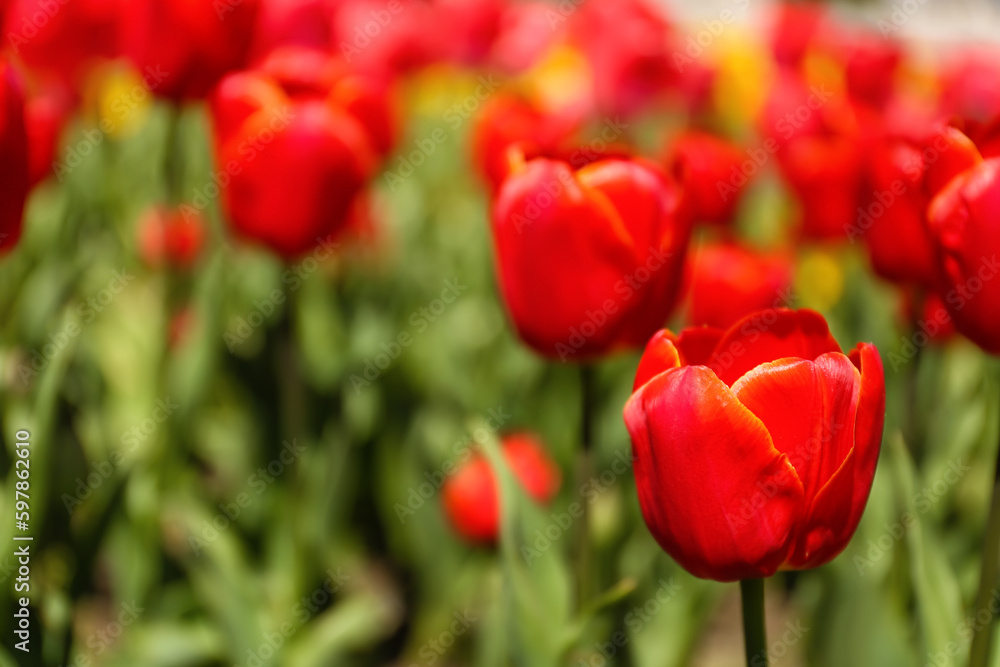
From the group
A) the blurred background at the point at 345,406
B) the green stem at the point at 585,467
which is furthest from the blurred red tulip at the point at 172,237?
the green stem at the point at 585,467

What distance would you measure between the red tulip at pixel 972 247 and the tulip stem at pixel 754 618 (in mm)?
266

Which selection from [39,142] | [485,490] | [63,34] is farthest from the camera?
[63,34]

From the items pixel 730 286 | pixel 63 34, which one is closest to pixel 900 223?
pixel 730 286

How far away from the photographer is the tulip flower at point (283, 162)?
131 centimetres

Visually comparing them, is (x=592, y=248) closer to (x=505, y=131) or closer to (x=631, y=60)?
(x=505, y=131)

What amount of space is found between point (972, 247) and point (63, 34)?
1.91 meters

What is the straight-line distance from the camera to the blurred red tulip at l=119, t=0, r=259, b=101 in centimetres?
138

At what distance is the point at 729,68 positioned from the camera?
416cm

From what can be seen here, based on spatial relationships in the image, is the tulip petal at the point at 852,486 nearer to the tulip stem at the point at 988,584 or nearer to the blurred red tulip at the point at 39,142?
the tulip stem at the point at 988,584

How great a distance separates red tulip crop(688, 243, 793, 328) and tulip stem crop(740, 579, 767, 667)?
787mm

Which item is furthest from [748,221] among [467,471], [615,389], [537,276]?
[537,276]

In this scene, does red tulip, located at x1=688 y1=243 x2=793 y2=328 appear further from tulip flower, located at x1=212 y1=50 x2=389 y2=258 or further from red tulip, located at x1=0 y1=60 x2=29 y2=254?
red tulip, located at x1=0 y1=60 x2=29 y2=254

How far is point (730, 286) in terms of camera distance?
5.01 feet

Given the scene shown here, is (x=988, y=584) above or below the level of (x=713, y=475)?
Answer: below
